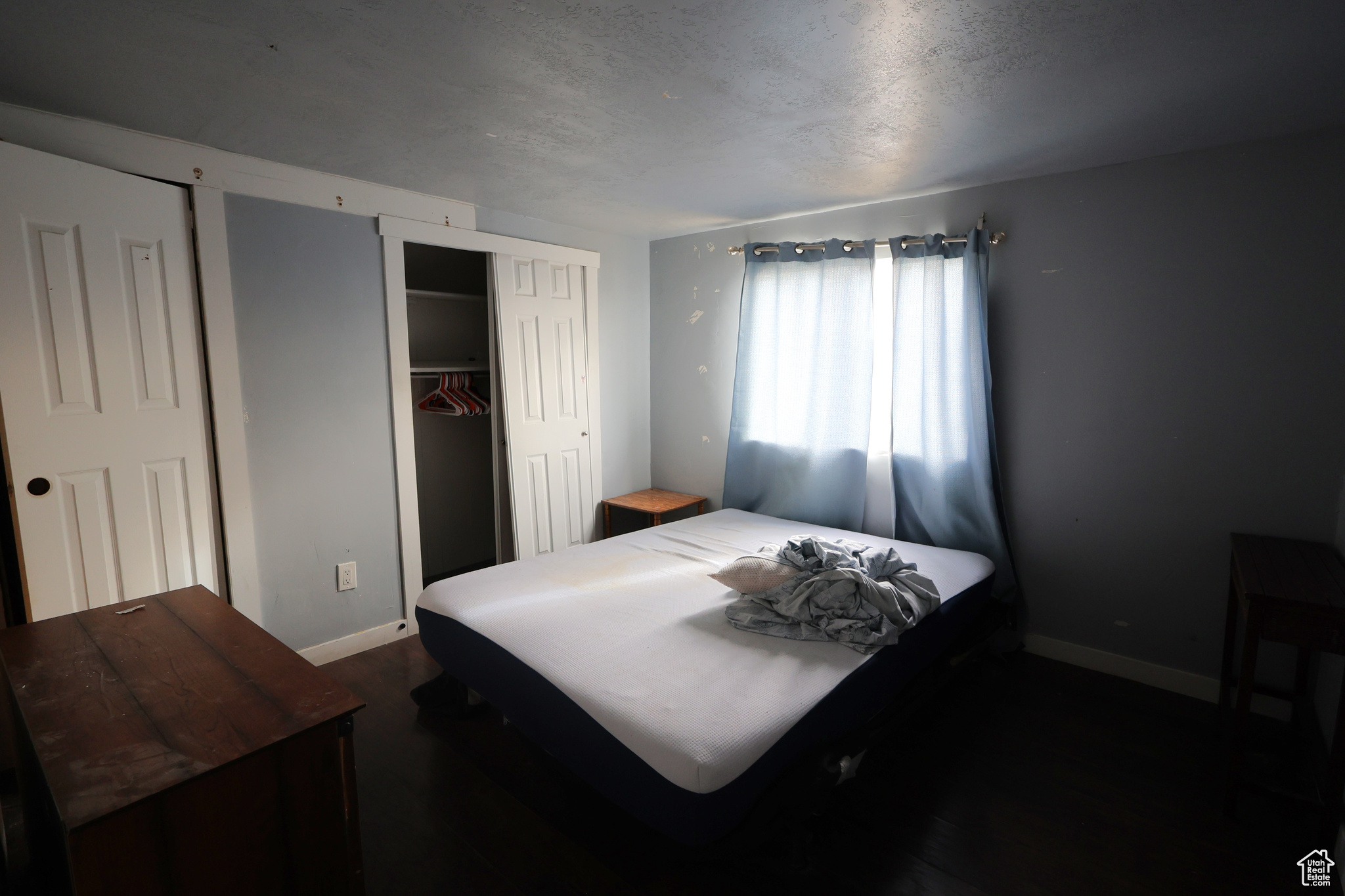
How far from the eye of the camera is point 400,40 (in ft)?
5.27

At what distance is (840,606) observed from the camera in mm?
2082

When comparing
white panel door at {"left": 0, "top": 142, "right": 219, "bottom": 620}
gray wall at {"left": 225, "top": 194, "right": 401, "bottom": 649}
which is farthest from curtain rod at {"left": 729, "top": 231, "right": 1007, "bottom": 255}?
white panel door at {"left": 0, "top": 142, "right": 219, "bottom": 620}

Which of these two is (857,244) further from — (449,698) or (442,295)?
(449,698)

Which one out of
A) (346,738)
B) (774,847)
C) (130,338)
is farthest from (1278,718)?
(130,338)

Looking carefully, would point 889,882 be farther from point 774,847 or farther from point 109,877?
point 109,877

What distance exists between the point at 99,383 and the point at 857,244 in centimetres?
326

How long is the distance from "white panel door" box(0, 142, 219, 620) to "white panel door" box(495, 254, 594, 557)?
4.70ft

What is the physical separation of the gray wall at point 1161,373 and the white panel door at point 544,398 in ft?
A: 6.14

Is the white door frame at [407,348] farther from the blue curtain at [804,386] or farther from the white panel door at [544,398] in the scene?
the blue curtain at [804,386]

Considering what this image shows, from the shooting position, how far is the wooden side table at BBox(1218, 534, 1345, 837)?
172 cm

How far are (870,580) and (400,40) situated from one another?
82.5 inches

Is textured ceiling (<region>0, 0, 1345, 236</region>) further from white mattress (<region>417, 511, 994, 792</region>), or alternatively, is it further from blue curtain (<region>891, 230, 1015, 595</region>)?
white mattress (<region>417, 511, 994, 792</region>)

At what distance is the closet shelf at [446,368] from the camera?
12.0 ft

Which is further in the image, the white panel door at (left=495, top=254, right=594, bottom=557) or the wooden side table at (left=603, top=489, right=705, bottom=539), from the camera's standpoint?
the wooden side table at (left=603, top=489, right=705, bottom=539)
